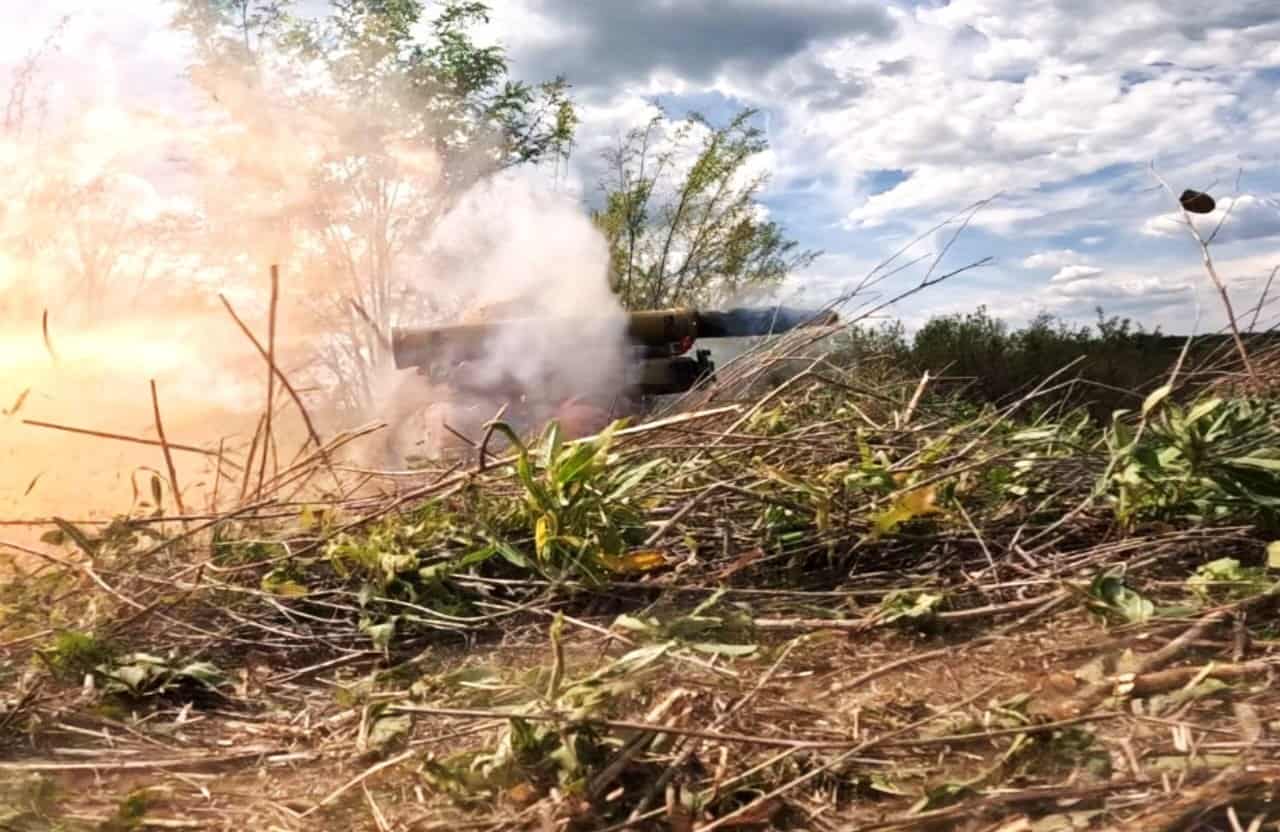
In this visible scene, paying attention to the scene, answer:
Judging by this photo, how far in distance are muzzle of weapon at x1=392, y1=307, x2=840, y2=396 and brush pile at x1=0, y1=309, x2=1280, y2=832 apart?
4.63 meters

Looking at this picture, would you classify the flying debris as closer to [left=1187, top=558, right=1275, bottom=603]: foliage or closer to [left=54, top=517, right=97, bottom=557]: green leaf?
[left=1187, top=558, right=1275, bottom=603]: foliage

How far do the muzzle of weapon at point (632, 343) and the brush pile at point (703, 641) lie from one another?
463 cm

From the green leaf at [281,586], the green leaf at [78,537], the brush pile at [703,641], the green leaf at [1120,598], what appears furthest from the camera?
the green leaf at [78,537]

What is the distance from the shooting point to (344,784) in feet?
5.88

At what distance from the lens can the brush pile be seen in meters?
1.58

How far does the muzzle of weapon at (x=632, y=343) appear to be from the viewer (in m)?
7.92

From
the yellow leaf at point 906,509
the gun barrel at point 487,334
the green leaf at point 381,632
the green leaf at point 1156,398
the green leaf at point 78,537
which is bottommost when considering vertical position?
the green leaf at point 381,632

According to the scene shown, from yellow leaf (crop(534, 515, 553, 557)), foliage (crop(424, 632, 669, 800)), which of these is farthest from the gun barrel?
foliage (crop(424, 632, 669, 800))

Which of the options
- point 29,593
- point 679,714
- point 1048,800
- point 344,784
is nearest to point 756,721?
point 679,714

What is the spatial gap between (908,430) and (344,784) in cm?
167

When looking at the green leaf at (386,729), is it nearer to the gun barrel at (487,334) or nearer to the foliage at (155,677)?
the foliage at (155,677)

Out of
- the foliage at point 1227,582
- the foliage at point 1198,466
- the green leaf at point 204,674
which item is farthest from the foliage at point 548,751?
the foliage at point 1198,466

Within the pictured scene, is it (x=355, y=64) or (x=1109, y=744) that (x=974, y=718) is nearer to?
(x=1109, y=744)

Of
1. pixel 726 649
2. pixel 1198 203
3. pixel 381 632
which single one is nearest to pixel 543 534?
pixel 381 632
